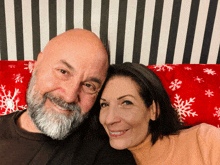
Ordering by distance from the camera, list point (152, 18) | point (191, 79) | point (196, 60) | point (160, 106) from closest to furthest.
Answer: point (160, 106), point (191, 79), point (152, 18), point (196, 60)

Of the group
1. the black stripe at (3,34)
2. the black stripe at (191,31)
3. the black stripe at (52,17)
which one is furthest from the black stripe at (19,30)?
the black stripe at (191,31)

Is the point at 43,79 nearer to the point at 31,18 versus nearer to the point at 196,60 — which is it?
the point at 31,18

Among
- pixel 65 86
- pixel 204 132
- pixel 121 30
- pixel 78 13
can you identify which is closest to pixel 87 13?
pixel 78 13

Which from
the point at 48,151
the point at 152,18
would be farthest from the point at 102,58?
the point at 152,18

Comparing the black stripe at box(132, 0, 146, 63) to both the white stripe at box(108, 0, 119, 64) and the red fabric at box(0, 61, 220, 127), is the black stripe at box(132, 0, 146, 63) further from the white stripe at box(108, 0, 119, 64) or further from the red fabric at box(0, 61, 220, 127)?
the red fabric at box(0, 61, 220, 127)

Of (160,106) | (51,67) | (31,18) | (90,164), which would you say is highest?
(31,18)

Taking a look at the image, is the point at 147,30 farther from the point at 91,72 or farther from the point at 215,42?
the point at 91,72

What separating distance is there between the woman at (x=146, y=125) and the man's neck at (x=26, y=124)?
0.40 meters

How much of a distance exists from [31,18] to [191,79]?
57.8 inches

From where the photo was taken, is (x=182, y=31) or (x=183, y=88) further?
(x=182, y=31)

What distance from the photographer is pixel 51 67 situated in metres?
0.96

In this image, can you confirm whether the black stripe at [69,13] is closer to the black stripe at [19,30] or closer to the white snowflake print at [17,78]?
the black stripe at [19,30]

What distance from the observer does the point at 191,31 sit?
1607 mm

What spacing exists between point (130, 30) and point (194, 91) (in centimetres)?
78
